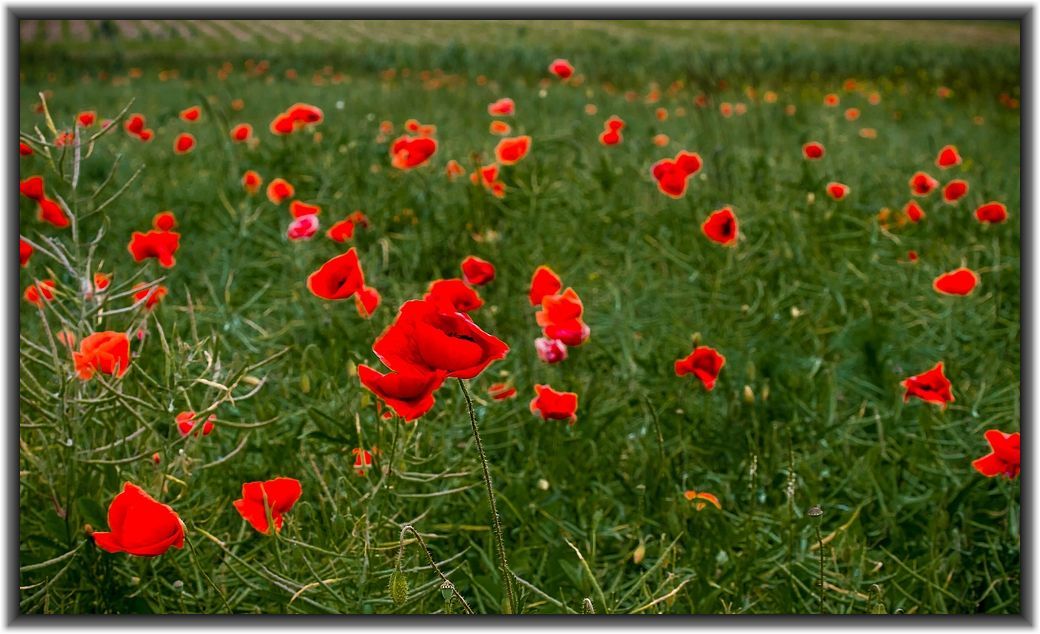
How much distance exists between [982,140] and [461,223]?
7.07 feet

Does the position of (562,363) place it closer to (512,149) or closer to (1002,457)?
(512,149)

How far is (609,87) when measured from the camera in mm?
4043

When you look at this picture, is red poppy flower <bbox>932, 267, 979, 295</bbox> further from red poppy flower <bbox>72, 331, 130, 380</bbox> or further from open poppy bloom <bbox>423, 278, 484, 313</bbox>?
red poppy flower <bbox>72, 331, 130, 380</bbox>

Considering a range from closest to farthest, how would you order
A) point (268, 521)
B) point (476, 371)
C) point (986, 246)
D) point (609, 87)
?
point (476, 371), point (268, 521), point (986, 246), point (609, 87)

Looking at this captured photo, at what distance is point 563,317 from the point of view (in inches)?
47.1

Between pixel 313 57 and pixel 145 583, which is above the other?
pixel 313 57

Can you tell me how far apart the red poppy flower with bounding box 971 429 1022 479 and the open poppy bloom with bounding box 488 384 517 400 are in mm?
618

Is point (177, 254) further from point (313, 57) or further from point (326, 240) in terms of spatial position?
point (313, 57)

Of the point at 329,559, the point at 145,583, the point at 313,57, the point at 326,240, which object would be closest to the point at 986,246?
the point at 326,240

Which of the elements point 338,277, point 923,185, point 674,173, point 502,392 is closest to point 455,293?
point 338,277

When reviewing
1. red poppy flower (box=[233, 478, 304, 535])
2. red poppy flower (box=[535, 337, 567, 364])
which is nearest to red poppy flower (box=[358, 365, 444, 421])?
red poppy flower (box=[233, 478, 304, 535])

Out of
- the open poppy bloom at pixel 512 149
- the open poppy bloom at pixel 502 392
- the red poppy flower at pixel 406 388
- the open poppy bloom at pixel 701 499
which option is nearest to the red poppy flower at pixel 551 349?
the open poppy bloom at pixel 502 392

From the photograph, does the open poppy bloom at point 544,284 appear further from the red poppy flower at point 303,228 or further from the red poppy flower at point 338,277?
the red poppy flower at point 303,228

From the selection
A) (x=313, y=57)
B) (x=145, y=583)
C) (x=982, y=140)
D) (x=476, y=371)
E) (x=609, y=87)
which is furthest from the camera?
(x=609, y=87)
